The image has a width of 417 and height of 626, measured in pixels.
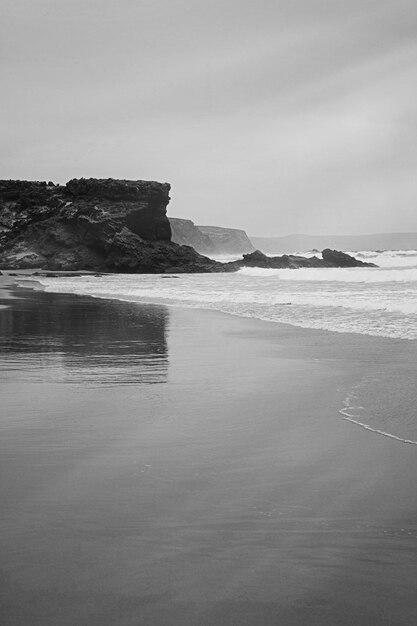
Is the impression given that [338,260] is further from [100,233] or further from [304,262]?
[100,233]

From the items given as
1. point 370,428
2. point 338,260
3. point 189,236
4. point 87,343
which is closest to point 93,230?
point 338,260

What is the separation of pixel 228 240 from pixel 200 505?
604 feet

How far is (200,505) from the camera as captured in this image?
2.83m

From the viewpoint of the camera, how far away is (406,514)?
8.92 ft

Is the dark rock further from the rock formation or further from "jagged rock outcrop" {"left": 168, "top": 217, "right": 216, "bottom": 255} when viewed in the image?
"jagged rock outcrop" {"left": 168, "top": 217, "right": 216, "bottom": 255}

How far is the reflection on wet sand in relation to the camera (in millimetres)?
6594

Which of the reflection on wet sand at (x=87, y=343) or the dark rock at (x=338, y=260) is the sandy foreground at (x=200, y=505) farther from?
the dark rock at (x=338, y=260)

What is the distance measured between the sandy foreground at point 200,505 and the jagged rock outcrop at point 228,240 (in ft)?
555

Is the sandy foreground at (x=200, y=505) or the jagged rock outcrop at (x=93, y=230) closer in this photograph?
the sandy foreground at (x=200, y=505)

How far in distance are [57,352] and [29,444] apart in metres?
4.42

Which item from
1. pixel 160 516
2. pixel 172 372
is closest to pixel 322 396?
pixel 172 372

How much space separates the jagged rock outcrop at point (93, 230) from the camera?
203 feet

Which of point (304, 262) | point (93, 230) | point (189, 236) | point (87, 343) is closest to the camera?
point (87, 343)

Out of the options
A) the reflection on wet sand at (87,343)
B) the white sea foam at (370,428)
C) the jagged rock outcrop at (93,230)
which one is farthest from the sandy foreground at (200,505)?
the jagged rock outcrop at (93,230)
